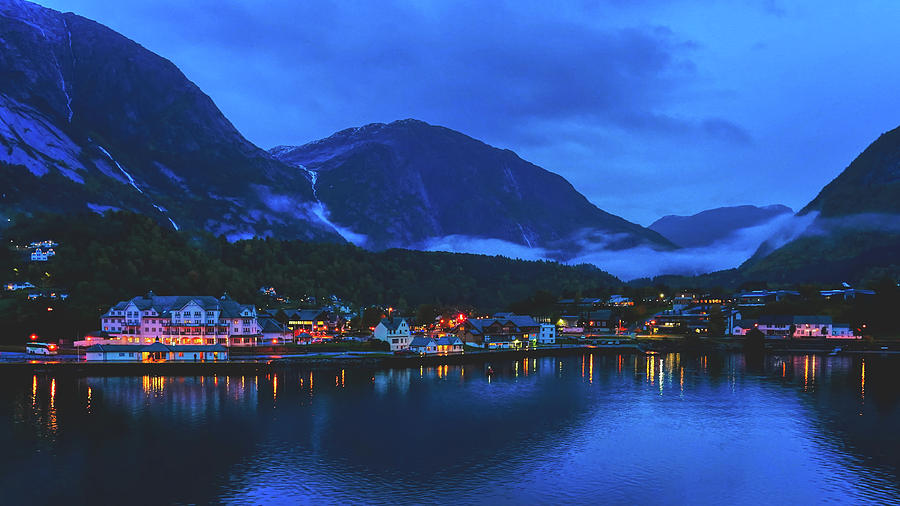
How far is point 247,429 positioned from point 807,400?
45.8 metres

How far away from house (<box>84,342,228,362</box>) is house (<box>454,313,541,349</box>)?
3976cm

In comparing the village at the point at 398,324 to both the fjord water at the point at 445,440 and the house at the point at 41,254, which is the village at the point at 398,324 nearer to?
the house at the point at 41,254

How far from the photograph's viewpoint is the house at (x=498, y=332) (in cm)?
10294

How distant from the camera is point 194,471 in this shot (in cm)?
3362

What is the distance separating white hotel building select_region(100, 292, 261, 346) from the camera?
84625mm

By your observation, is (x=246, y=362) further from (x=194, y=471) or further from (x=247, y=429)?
(x=194, y=471)


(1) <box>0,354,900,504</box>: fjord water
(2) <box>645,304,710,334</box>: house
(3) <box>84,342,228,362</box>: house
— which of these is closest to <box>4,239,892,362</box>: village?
(3) <box>84,342,228,362</box>: house

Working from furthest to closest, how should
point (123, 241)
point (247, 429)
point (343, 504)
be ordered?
1. point (123, 241)
2. point (247, 429)
3. point (343, 504)

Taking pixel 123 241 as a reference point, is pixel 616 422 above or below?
below

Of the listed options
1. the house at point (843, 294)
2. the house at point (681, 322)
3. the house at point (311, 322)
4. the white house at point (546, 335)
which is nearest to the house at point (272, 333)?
the house at point (311, 322)

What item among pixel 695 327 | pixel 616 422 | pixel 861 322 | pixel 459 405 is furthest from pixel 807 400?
pixel 695 327

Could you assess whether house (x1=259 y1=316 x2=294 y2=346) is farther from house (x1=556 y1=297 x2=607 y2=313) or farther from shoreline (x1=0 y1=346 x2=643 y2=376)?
house (x1=556 y1=297 x2=607 y2=313)

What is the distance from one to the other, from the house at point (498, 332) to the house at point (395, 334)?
52.8ft

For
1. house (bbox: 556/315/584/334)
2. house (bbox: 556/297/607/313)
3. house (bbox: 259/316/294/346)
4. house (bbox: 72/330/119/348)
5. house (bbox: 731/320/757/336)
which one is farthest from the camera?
house (bbox: 556/297/607/313)
